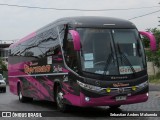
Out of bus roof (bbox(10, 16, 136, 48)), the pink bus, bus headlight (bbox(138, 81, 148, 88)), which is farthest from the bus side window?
bus headlight (bbox(138, 81, 148, 88))

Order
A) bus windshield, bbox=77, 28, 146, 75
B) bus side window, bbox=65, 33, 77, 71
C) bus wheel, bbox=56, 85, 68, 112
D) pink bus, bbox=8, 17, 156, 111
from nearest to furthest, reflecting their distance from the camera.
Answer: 1. pink bus, bbox=8, 17, 156, 111
2. bus windshield, bbox=77, 28, 146, 75
3. bus side window, bbox=65, 33, 77, 71
4. bus wheel, bbox=56, 85, 68, 112

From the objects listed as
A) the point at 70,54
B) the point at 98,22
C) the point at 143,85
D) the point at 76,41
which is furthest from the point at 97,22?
the point at 143,85

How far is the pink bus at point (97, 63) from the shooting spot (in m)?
12.8

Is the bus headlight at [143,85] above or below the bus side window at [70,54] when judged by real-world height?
below

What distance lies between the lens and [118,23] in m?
13.9

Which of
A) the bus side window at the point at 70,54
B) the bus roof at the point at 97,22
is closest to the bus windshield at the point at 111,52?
the bus roof at the point at 97,22

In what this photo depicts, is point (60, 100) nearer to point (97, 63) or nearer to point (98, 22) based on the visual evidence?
point (97, 63)

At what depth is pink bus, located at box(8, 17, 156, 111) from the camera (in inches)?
504

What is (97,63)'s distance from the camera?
1300cm

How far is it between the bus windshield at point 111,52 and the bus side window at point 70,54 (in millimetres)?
347

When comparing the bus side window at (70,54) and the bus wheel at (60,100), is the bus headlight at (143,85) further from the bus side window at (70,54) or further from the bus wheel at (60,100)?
the bus wheel at (60,100)

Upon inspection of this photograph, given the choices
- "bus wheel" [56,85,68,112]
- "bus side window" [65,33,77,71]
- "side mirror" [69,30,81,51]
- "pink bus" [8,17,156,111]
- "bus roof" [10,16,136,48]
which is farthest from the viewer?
"bus wheel" [56,85,68,112]

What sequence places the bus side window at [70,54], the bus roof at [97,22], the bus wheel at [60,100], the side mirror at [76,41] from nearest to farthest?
the side mirror at [76,41] → the bus side window at [70,54] → the bus roof at [97,22] → the bus wheel at [60,100]

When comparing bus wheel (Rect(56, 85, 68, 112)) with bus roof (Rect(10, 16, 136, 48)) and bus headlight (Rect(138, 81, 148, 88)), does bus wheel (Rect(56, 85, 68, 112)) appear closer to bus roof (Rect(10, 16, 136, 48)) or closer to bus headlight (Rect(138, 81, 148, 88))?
bus roof (Rect(10, 16, 136, 48))
